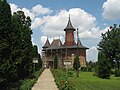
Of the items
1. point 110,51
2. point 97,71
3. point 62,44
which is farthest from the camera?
point 62,44

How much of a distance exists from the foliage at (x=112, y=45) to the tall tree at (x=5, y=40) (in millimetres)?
56786

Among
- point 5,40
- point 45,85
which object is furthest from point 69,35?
point 5,40

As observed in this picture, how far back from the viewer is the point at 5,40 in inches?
839

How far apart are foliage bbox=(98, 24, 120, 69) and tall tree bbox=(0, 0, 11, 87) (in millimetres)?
56786

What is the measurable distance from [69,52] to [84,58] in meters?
5.49

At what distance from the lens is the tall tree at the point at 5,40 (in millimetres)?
20625

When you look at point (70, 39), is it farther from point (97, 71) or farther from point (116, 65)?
point (97, 71)

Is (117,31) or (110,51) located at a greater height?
(117,31)

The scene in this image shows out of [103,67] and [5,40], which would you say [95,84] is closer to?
[103,67]

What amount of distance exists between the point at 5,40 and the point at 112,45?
195ft

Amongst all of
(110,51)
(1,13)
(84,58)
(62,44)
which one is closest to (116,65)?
(110,51)

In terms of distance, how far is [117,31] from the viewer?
260 ft

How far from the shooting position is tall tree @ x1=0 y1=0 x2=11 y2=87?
2062 cm

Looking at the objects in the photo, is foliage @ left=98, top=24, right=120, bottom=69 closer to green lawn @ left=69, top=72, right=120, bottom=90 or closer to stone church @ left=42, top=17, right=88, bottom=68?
stone church @ left=42, top=17, right=88, bottom=68
